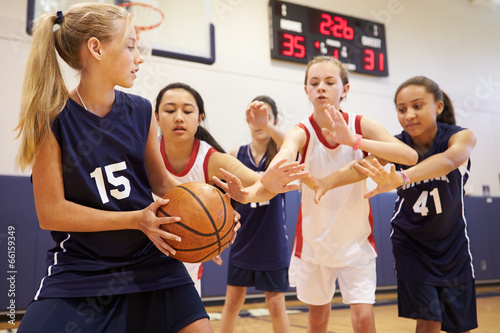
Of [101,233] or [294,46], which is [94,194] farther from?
[294,46]

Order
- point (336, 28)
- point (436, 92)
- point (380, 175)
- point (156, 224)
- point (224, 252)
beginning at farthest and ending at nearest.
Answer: point (336, 28), point (224, 252), point (436, 92), point (380, 175), point (156, 224)

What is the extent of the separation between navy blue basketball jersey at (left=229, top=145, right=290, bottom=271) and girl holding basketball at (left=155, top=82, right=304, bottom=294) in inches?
33.2

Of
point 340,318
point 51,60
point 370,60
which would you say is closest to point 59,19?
point 51,60

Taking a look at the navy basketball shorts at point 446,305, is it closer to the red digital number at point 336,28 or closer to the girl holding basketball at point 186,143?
the girl holding basketball at point 186,143

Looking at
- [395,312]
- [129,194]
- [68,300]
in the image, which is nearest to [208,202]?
[129,194]

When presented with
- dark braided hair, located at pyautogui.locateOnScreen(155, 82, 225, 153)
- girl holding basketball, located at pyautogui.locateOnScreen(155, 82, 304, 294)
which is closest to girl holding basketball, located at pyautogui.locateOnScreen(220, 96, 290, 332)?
dark braided hair, located at pyautogui.locateOnScreen(155, 82, 225, 153)

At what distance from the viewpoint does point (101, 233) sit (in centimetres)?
162

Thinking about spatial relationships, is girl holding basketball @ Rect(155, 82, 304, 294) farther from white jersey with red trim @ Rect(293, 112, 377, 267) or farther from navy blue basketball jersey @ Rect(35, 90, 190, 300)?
navy blue basketball jersey @ Rect(35, 90, 190, 300)

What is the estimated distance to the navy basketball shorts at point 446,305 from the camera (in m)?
2.77

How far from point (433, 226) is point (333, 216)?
2.20 feet

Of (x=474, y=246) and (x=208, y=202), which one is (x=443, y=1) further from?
(x=208, y=202)

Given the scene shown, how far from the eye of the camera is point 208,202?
1.73 meters

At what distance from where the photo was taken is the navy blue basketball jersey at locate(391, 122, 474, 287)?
9.27 feet

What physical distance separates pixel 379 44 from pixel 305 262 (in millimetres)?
6067
